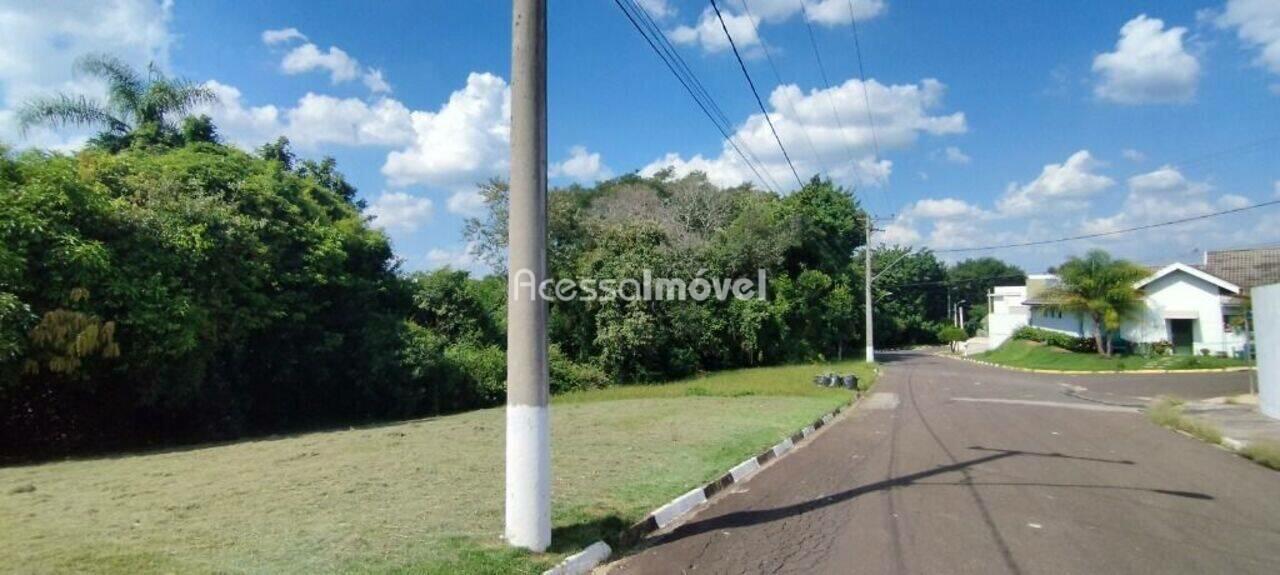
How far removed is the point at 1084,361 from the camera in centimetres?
3925

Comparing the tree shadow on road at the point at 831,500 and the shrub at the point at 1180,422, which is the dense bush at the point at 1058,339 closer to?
the shrub at the point at 1180,422

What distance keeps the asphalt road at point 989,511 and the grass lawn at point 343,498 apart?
1.10 m

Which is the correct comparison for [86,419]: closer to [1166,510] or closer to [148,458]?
[148,458]

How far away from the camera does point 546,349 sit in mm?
6562

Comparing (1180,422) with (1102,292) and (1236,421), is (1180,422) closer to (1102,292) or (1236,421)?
(1236,421)

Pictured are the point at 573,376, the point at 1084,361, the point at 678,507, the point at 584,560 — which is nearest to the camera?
the point at 584,560

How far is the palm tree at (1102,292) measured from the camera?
3959 centimetres

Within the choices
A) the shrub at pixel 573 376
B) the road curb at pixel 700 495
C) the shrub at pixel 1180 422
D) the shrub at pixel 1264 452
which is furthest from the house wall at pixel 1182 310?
the road curb at pixel 700 495

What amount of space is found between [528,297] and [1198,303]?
44.1m

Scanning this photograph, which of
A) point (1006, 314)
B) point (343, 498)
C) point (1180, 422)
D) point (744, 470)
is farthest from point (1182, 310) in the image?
point (343, 498)

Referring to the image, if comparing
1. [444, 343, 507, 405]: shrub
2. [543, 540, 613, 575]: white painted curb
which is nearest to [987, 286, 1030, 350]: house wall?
[444, 343, 507, 405]: shrub

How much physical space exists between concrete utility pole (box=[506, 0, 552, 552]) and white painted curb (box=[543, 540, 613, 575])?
1.12 feet

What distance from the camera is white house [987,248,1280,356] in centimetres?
3788

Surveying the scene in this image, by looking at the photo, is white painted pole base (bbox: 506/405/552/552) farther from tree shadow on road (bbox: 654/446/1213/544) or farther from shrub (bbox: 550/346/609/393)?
shrub (bbox: 550/346/609/393)
